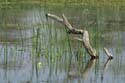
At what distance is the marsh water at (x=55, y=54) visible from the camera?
7.96 metres

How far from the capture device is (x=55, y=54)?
9445 mm

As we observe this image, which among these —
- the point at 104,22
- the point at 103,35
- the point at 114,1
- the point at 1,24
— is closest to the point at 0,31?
the point at 1,24

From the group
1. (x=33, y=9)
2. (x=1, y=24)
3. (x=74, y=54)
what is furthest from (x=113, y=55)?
(x=33, y=9)

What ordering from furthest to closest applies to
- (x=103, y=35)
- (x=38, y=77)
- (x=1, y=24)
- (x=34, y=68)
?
1. (x=1, y=24)
2. (x=103, y=35)
3. (x=34, y=68)
4. (x=38, y=77)

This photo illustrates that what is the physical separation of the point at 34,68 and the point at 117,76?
1.25 metres

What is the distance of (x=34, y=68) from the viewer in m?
8.49

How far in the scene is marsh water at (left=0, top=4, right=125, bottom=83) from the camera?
7965 millimetres

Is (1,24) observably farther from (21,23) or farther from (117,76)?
(117,76)

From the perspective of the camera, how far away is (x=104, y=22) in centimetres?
1449

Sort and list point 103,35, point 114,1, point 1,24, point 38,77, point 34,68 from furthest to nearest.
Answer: point 114,1 → point 1,24 → point 103,35 → point 34,68 → point 38,77

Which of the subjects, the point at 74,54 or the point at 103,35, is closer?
the point at 74,54

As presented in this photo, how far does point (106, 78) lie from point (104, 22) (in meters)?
6.66

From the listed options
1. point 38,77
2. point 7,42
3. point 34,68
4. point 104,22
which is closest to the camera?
point 38,77

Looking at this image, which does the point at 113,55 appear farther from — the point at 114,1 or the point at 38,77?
the point at 114,1
